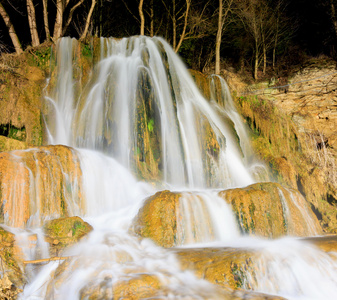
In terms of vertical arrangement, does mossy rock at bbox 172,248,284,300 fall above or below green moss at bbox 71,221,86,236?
below

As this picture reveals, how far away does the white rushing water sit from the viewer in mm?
3969

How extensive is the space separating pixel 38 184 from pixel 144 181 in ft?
10.3

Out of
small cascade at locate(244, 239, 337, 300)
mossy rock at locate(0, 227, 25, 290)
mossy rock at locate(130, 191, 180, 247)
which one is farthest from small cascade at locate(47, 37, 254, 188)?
small cascade at locate(244, 239, 337, 300)

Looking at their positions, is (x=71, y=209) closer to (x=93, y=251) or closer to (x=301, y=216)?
(x=93, y=251)

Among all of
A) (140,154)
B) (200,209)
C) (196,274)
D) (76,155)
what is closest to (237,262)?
(196,274)

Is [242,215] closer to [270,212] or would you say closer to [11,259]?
[270,212]

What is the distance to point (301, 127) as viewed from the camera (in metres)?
15.5

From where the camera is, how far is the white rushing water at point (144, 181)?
156 inches

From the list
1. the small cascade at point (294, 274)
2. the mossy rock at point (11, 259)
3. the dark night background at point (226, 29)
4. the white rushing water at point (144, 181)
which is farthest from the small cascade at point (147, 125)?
the dark night background at point (226, 29)

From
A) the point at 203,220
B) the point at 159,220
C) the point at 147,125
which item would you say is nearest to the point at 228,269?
the point at 159,220

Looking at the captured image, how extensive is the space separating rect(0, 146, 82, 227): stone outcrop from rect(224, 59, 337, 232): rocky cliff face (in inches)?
Result: 299

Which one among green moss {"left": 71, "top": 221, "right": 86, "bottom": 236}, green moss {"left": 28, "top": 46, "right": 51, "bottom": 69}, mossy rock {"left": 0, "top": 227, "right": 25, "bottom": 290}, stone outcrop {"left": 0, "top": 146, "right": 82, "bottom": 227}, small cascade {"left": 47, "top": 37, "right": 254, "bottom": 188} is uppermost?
green moss {"left": 28, "top": 46, "right": 51, "bottom": 69}

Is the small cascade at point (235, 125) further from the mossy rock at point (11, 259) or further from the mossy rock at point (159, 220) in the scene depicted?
the mossy rock at point (11, 259)

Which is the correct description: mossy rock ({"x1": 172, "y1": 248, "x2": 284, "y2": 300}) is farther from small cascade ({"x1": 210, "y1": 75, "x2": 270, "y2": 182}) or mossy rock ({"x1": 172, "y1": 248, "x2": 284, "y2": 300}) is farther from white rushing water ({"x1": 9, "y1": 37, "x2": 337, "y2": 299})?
small cascade ({"x1": 210, "y1": 75, "x2": 270, "y2": 182})
